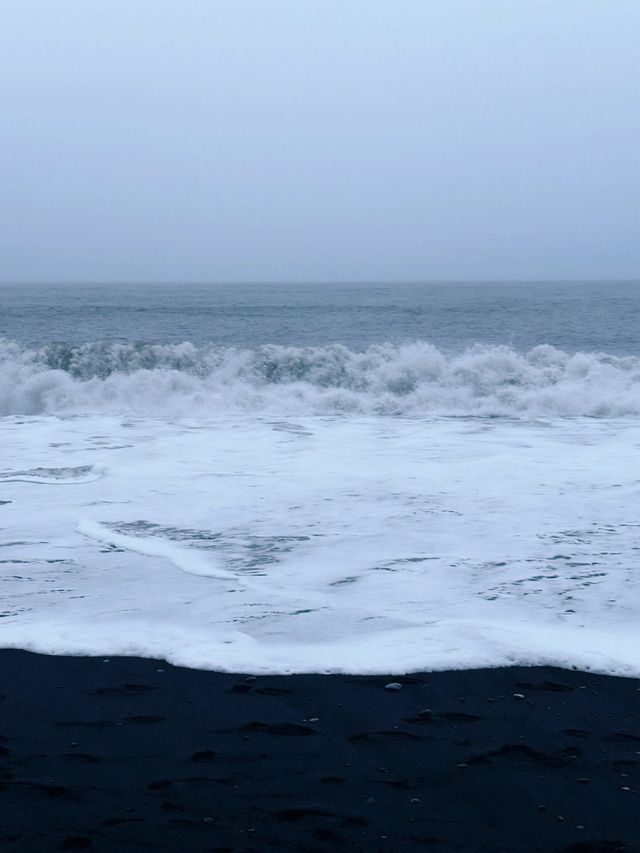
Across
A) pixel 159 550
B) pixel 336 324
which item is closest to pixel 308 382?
Answer: pixel 159 550

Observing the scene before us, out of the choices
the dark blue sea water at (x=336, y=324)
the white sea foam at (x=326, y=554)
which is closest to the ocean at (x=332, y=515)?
the white sea foam at (x=326, y=554)

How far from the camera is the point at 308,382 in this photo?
14.9 metres

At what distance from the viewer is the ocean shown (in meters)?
3.68

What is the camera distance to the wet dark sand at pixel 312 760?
224 centimetres

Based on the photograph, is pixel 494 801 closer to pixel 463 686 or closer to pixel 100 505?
pixel 463 686

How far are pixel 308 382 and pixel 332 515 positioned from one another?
9.11m

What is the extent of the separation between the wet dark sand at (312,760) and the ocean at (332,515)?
24cm

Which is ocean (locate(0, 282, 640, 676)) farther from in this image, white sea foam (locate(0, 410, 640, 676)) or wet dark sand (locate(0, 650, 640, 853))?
wet dark sand (locate(0, 650, 640, 853))

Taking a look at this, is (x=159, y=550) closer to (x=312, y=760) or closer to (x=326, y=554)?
(x=326, y=554)

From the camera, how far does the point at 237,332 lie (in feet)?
88.2

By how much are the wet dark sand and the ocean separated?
24 cm

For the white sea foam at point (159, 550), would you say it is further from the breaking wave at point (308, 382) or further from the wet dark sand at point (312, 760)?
the breaking wave at point (308, 382)

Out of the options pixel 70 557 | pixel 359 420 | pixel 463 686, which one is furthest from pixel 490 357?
pixel 463 686

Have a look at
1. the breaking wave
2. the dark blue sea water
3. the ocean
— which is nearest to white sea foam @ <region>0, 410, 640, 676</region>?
the ocean
